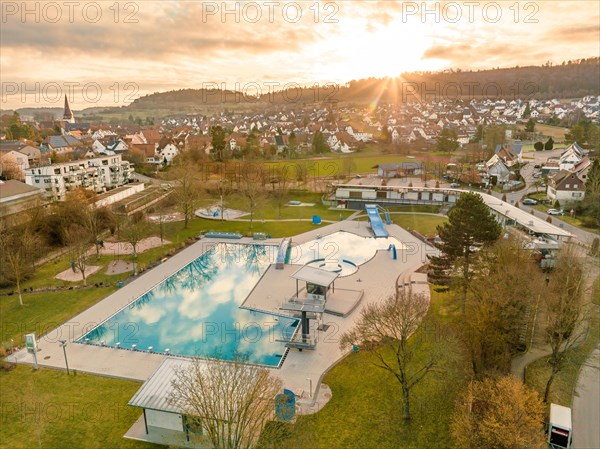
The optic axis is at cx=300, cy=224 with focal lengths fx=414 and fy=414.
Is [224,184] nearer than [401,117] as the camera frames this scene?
Yes

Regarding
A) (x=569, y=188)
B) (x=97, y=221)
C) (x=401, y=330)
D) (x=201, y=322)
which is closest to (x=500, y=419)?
(x=401, y=330)

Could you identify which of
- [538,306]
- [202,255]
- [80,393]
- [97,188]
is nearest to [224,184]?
[97,188]

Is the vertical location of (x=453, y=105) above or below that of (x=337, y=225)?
above

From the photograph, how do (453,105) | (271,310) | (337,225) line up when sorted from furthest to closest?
1. (453,105)
2. (337,225)
3. (271,310)

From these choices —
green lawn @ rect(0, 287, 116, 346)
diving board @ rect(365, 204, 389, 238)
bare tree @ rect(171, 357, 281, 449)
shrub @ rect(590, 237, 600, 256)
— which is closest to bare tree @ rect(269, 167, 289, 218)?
diving board @ rect(365, 204, 389, 238)

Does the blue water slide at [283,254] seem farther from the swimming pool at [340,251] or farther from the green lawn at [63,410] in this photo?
the green lawn at [63,410]

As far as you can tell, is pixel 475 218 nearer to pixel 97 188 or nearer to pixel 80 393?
pixel 80 393
